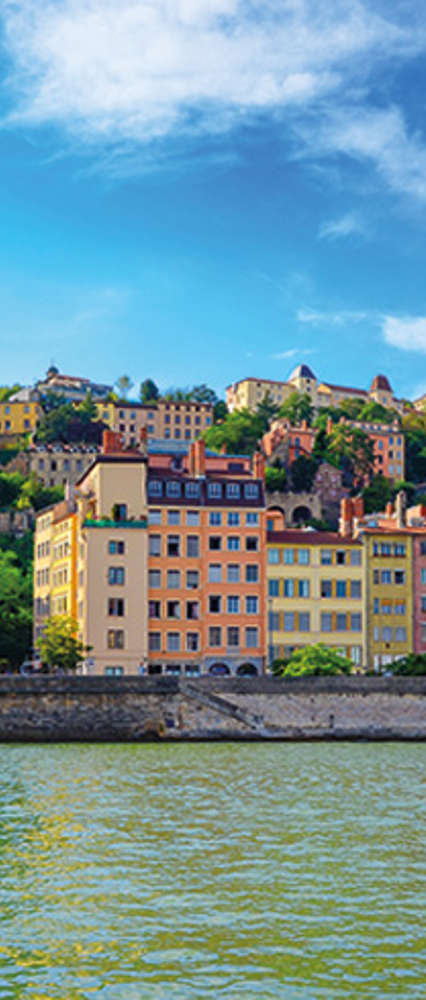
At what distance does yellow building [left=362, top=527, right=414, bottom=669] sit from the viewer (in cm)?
8225

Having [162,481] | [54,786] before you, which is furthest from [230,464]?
[54,786]

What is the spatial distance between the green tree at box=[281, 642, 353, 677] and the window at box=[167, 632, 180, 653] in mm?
8174

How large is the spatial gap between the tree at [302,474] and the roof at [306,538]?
63633 millimetres

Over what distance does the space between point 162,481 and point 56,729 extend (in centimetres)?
2383

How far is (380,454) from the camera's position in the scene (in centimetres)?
17238

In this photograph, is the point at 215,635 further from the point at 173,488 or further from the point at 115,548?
the point at 173,488

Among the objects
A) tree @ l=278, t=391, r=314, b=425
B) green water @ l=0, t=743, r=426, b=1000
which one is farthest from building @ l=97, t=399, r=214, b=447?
green water @ l=0, t=743, r=426, b=1000

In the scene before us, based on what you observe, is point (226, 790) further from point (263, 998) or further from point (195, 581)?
point (195, 581)

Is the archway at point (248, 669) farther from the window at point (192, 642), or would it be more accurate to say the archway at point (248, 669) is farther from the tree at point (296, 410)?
the tree at point (296, 410)

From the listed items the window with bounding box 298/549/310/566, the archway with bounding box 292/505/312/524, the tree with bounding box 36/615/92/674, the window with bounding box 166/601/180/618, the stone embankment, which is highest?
the archway with bounding box 292/505/312/524

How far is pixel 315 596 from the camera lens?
267 feet

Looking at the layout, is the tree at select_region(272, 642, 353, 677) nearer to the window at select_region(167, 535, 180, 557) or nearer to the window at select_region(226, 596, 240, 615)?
the window at select_region(226, 596, 240, 615)

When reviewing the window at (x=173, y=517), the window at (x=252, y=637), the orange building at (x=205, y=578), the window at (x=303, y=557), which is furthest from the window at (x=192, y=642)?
the window at (x=303, y=557)

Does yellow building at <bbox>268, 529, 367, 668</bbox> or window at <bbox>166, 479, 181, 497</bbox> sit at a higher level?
window at <bbox>166, 479, 181, 497</bbox>
